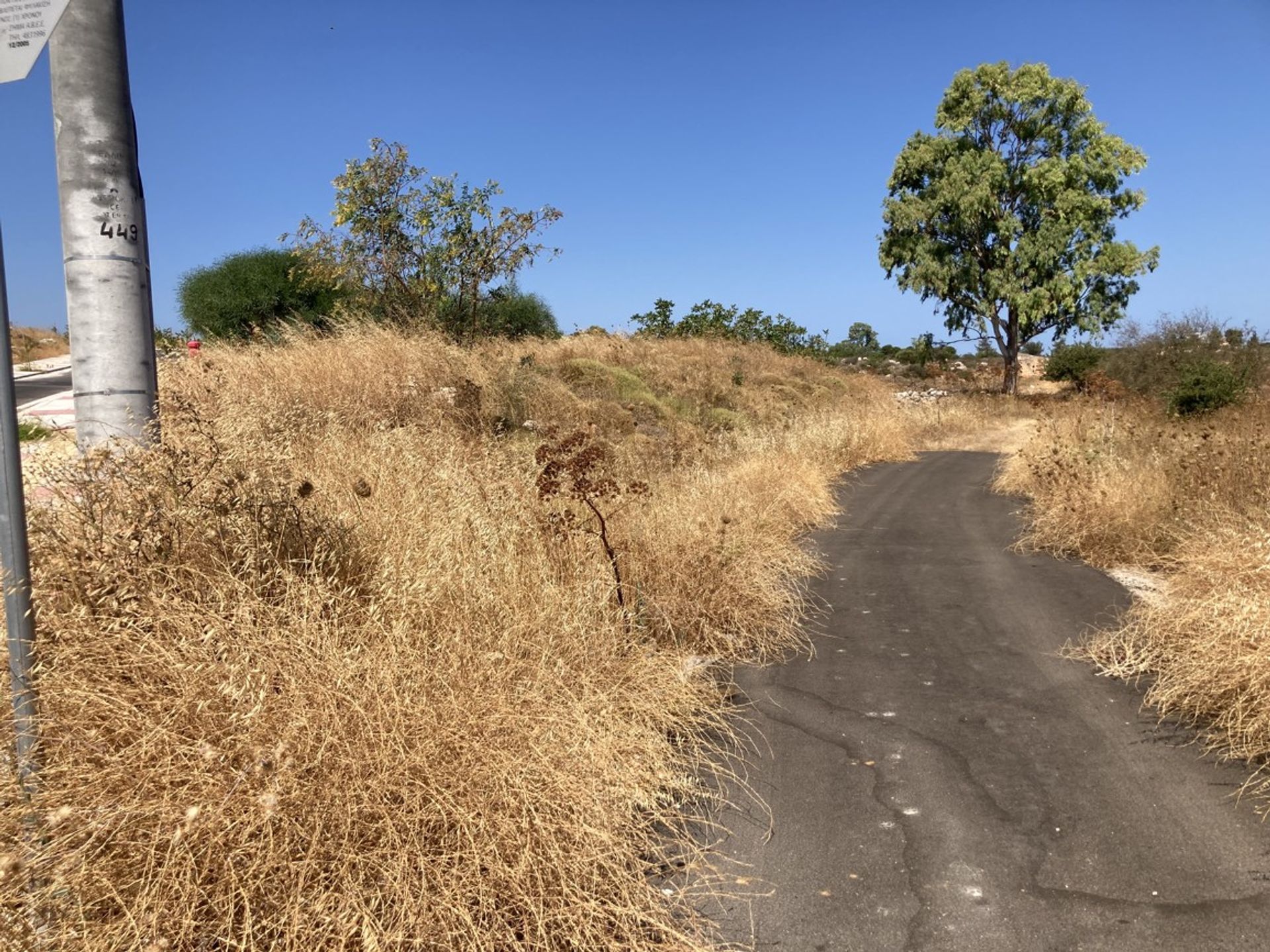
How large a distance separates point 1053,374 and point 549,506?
→ 36719mm

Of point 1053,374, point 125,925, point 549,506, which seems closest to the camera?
point 125,925

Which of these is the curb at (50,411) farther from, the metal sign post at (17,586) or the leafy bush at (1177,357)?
the leafy bush at (1177,357)

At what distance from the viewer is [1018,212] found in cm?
3112

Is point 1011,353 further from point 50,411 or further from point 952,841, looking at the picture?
point 952,841

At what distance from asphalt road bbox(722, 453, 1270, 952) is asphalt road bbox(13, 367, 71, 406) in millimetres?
15102

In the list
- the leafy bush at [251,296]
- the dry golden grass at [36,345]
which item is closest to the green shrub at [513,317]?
the leafy bush at [251,296]

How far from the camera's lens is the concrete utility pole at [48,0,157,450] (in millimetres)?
3801

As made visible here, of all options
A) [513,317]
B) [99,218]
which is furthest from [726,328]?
[99,218]

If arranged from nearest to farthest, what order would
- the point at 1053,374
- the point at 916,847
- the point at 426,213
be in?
1. the point at 916,847
2. the point at 426,213
3. the point at 1053,374

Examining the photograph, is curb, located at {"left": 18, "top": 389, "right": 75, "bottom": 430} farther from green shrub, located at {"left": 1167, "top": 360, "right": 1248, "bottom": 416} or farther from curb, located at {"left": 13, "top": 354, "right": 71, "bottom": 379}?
green shrub, located at {"left": 1167, "top": 360, "right": 1248, "bottom": 416}

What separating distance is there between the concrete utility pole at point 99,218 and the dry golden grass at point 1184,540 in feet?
17.2

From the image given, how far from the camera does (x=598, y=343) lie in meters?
19.9

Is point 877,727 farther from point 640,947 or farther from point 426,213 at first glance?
point 426,213

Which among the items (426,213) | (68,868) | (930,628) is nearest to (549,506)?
(930,628)
